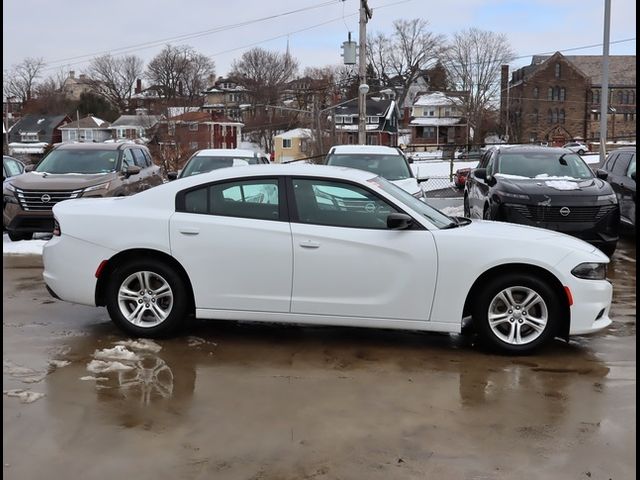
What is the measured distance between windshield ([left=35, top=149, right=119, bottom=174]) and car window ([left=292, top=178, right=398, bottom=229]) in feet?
24.4

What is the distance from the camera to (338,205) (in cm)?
565

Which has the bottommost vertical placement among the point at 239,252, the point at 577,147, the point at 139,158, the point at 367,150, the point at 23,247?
the point at 23,247

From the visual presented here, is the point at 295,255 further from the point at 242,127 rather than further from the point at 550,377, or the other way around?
the point at 242,127

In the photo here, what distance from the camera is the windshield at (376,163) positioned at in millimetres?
12824

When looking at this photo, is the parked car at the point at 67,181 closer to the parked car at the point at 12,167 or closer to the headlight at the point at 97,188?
the headlight at the point at 97,188

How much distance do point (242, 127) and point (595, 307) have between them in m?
81.6

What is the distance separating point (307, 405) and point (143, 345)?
1858 millimetres

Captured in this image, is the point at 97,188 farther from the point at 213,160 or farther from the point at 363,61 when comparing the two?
the point at 363,61

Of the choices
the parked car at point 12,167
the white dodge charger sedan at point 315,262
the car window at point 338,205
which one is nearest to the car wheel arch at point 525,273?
the white dodge charger sedan at point 315,262

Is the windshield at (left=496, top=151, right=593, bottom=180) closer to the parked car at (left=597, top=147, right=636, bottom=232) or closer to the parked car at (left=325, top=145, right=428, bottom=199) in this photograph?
the parked car at (left=597, top=147, right=636, bottom=232)

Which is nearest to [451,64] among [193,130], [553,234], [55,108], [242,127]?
[242,127]

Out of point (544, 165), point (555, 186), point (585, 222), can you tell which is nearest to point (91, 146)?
point (544, 165)

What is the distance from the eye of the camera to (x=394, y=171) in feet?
42.1

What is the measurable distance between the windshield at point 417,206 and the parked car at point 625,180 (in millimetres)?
5996
